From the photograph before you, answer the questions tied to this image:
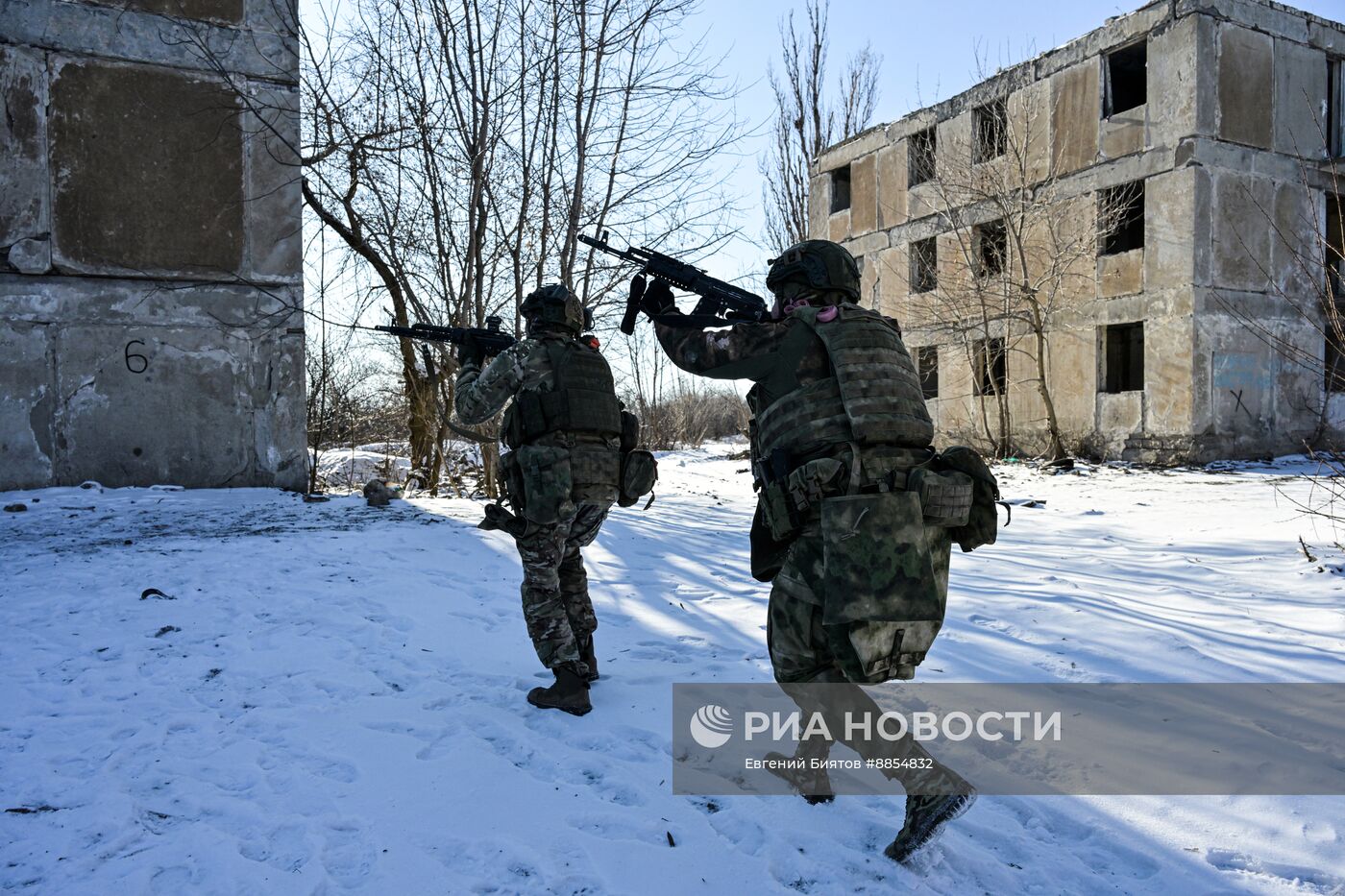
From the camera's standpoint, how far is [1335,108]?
13.4 metres

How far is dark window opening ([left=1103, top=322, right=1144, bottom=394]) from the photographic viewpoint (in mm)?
14295

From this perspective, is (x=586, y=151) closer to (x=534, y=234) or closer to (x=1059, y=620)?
(x=534, y=234)

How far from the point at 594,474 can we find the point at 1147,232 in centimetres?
1223

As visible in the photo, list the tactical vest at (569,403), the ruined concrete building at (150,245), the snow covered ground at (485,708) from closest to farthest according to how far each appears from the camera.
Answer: the snow covered ground at (485,708) < the tactical vest at (569,403) < the ruined concrete building at (150,245)

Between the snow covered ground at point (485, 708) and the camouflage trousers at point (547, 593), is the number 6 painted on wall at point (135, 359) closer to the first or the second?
the snow covered ground at point (485, 708)

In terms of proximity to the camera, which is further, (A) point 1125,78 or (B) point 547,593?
(A) point 1125,78

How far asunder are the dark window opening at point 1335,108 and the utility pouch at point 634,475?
50.7 ft

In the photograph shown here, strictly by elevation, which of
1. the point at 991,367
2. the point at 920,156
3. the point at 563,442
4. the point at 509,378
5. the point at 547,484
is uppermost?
the point at 920,156

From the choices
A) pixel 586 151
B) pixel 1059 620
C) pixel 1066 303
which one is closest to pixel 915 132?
pixel 1066 303

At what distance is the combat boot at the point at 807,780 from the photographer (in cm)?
249

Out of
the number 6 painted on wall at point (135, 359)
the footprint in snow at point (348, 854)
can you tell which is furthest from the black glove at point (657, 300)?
the number 6 painted on wall at point (135, 359)

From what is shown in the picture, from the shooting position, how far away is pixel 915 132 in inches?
640

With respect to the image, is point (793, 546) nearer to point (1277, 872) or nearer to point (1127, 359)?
point (1277, 872)

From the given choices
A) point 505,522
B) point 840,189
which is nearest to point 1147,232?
point 840,189
